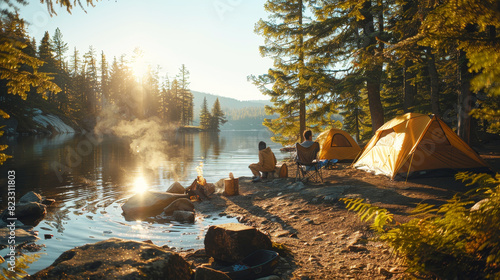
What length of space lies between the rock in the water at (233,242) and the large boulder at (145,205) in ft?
14.6

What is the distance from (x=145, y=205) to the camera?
8.87m

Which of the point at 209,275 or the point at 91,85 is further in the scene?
the point at 91,85

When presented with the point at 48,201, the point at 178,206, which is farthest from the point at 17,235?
the point at 178,206

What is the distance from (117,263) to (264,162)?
8987 millimetres

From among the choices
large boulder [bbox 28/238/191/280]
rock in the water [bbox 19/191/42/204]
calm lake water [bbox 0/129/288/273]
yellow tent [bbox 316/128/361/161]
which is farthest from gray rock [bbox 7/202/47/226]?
yellow tent [bbox 316/128/361/161]

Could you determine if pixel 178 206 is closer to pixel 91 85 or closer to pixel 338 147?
pixel 338 147

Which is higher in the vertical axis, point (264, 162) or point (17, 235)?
point (264, 162)

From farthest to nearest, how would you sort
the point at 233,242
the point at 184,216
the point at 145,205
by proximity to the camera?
1. the point at 145,205
2. the point at 184,216
3. the point at 233,242

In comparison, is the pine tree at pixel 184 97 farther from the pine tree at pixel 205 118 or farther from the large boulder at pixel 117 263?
the large boulder at pixel 117 263

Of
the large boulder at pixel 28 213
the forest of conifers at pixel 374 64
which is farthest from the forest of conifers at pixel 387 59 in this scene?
the large boulder at pixel 28 213

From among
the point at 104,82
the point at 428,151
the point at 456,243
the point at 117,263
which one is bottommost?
the point at 117,263

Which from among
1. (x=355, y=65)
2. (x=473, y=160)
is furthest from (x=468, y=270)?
(x=355, y=65)

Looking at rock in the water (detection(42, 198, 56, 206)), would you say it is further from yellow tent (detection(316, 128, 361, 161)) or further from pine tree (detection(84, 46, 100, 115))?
pine tree (detection(84, 46, 100, 115))

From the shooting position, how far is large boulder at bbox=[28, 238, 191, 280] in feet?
11.0
